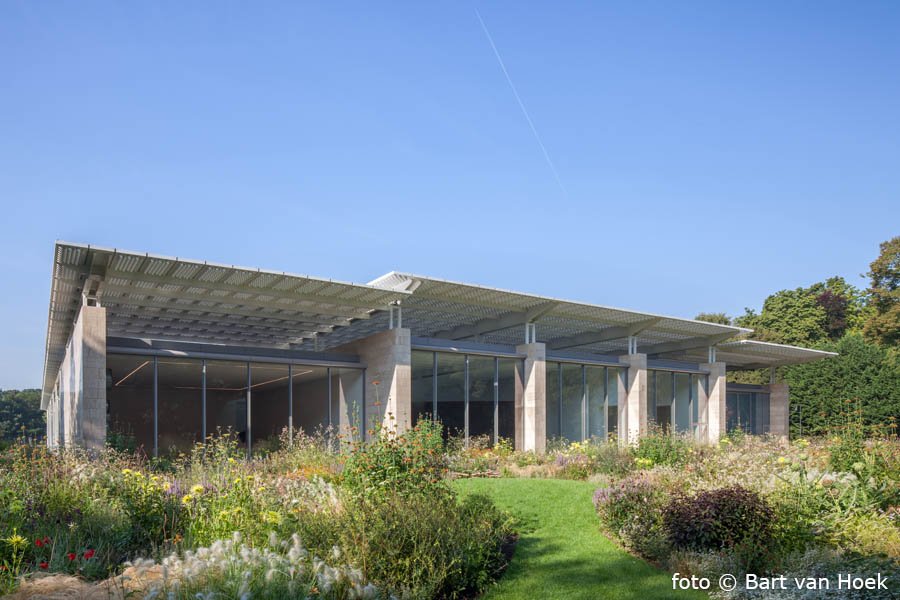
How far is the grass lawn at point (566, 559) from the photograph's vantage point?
7.13m

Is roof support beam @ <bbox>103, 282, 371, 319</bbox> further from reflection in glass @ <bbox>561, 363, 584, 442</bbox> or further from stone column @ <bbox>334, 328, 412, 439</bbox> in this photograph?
reflection in glass @ <bbox>561, 363, 584, 442</bbox>

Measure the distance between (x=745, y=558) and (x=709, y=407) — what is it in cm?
2403

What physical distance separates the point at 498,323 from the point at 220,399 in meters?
9.46

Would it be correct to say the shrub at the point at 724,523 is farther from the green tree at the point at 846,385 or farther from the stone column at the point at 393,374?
the green tree at the point at 846,385

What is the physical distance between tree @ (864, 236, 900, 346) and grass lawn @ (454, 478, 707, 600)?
Result: 125ft

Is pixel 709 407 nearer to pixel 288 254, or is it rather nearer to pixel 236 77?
pixel 288 254

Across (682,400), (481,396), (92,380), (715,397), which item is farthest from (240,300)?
(715,397)

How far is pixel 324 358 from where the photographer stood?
66.7ft

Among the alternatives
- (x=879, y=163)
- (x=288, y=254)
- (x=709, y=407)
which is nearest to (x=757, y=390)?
(x=709, y=407)

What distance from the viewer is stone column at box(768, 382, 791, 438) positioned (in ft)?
120

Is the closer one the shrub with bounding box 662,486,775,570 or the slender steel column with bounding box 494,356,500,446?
the shrub with bounding box 662,486,775,570

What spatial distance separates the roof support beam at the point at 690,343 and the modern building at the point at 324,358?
0.49ft

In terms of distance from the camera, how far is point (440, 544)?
276 inches

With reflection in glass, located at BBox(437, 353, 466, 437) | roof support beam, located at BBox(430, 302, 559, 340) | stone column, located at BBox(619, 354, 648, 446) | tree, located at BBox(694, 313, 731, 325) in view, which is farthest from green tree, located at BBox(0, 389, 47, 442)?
tree, located at BBox(694, 313, 731, 325)
